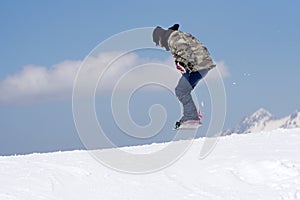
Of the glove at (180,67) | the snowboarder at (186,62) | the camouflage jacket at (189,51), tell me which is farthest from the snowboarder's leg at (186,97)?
the camouflage jacket at (189,51)

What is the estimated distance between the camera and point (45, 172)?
8.62 metres

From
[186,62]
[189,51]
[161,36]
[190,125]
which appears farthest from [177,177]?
[190,125]

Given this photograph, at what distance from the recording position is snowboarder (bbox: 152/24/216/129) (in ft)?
35.5

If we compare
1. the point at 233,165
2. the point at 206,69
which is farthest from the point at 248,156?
the point at 206,69

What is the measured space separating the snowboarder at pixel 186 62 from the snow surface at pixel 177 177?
206 centimetres

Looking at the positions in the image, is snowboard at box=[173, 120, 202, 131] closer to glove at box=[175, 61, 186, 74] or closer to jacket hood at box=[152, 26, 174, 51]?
glove at box=[175, 61, 186, 74]

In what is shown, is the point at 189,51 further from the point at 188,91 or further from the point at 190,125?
the point at 190,125

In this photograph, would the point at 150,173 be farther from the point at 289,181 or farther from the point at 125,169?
the point at 289,181

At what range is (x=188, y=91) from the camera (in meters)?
11.7

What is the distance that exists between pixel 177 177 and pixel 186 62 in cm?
343

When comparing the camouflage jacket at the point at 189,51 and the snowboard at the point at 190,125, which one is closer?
the camouflage jacket at the point at 189,51

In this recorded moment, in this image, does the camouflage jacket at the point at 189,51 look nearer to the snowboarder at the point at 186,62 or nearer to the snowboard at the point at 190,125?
the snowboarder at the point at 186,62

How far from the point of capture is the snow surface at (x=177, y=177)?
24.8 ft

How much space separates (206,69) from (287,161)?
11.1 feet
